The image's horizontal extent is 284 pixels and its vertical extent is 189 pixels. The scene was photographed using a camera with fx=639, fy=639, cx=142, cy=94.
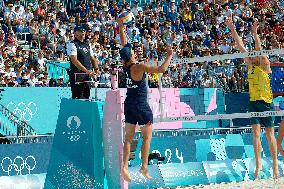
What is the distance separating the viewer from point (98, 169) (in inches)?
361

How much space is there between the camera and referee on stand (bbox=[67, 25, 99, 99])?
9.57 m

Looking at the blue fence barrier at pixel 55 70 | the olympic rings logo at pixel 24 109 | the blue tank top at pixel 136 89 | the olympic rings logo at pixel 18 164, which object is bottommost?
the olympic rings logo at pixel 18 164

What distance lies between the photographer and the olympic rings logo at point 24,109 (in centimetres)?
1467

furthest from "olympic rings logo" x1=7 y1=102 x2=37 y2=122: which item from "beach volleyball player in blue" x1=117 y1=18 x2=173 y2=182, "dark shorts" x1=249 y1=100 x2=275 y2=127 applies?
"dark shorts" x1=249 y1=100 x2=275 y2=127

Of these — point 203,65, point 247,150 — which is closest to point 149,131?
point 247,150

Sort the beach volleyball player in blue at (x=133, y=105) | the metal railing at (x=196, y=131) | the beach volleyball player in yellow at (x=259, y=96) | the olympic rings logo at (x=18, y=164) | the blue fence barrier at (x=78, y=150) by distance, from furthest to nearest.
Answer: the metal railing at (x=196, y=131) → the olympic rings logo at (x=18, y=164) → the beach volleyball player in yellow at (x=259, y=96) → the blue fence barrier at (x=78, y=150) → the beach volleyball player in blue at (x=133, y=105)

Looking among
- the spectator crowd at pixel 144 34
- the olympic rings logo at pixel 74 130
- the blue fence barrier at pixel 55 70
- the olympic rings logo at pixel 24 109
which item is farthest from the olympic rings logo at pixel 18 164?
the blue fence barrier at pixel 55 70

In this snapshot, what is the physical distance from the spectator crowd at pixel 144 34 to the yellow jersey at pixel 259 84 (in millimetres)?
4266

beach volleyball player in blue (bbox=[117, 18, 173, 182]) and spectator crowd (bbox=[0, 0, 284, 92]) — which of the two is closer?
beach volleyball player in blue (bbox=[117, 18, 173, 182])

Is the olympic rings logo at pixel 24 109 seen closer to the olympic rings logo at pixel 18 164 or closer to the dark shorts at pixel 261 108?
the olympic rings logo at pixel 18 164

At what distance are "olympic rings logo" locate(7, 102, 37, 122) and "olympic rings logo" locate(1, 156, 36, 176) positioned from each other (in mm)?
3529

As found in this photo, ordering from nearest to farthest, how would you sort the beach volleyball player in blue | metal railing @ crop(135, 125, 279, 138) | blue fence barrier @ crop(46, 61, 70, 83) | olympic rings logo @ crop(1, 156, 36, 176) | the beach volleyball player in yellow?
the beach volleyball player in blue
the beach volleyball player in yellow
olympic rings logo @ crop(1, 156, 36, 176)
metal railing @ crop(135, 125, 279, 138)
blue fence barrier @ crop(46, 61, 70, 83)

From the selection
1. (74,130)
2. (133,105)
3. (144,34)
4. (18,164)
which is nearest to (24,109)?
(18,164)

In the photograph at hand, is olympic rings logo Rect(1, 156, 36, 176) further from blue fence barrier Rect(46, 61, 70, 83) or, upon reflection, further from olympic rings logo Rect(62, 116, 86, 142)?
blue fence barrier Rect(46, 61, 70, 83)
